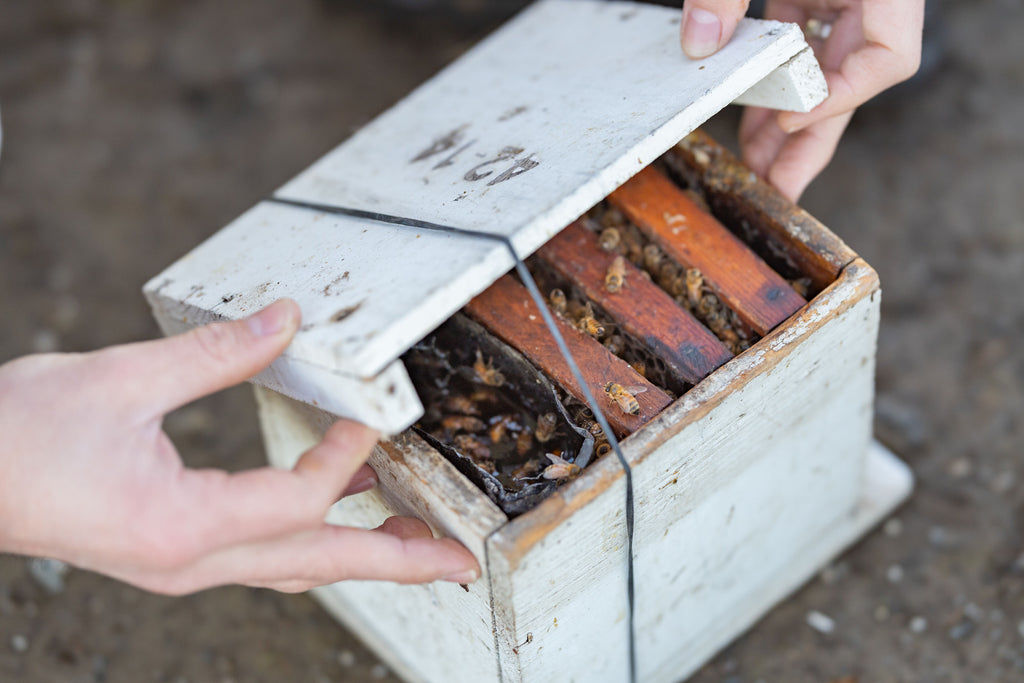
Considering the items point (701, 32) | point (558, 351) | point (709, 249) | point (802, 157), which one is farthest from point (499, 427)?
point (802, 157)

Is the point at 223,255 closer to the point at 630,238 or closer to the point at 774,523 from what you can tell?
the point at 630,238

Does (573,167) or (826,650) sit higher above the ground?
(573,167)

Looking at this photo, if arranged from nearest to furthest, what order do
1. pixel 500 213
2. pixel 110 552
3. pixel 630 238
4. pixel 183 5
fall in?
pixel 110 552 < pixel 500 213 < pixel 630 238 < pixel 183 5

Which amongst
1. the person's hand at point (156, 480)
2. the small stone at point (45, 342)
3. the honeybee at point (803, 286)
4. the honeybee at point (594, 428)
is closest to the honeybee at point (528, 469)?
the honeybee at point (594, 428)

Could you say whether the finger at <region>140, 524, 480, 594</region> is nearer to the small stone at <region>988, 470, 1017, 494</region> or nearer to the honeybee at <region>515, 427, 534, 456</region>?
the honeybee at <region>515, 427, 534, 456</region>

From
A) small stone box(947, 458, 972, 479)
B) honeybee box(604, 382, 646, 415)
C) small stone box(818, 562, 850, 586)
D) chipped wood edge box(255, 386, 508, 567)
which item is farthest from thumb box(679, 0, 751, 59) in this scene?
small stone box(947, 458, 972, 479)

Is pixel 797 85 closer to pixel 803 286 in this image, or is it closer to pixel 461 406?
pixel 803 286

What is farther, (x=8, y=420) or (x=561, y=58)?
(x=561, y=58)

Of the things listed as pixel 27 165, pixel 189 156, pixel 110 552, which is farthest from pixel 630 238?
pixel 27 165
